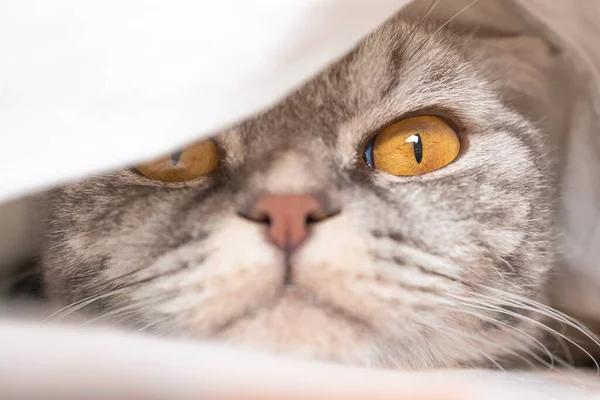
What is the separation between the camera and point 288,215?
0.69 metres

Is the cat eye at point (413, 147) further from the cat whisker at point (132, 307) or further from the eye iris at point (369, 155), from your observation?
the cat whisker at point (132, 307)

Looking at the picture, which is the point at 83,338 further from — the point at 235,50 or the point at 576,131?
the point at 576,131

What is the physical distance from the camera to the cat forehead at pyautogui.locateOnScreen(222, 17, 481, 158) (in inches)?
31.8

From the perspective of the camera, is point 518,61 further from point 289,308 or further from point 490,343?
point 289,308

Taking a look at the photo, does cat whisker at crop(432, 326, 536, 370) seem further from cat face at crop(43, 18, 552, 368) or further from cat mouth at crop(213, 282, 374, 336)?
cat mouth at crop(213, 282, 374, 336)

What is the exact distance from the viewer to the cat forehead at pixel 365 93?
807mm

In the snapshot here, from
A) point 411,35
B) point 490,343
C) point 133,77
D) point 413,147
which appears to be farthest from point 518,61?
point 133,77

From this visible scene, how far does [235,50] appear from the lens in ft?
1.95

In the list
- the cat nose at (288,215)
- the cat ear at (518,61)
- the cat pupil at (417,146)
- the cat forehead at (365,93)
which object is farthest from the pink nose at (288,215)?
the cat ear at (518,61)

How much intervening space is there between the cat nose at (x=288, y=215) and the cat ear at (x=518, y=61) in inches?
22.8

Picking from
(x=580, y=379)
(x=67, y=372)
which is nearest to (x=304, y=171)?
(x=67, y=372)

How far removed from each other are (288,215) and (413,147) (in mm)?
260

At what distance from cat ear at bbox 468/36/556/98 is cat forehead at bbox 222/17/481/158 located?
0.22 m

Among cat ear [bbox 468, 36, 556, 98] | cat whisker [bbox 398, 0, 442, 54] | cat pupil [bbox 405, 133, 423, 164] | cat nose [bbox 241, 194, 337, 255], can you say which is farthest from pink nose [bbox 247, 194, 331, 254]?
cat ear [bbox 468, 36, 556, 98]
